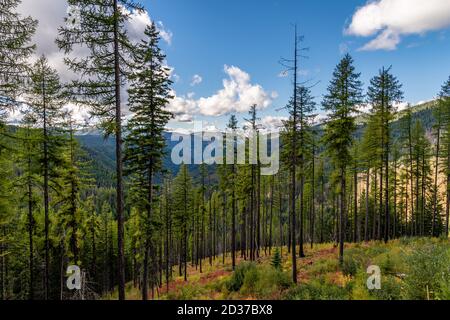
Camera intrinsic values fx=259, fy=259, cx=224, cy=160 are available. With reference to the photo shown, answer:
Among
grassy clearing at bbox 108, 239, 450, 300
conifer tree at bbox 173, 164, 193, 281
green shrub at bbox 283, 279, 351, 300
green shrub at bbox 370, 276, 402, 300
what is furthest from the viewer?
conifer tree at bbox 173, 164, 193, 281

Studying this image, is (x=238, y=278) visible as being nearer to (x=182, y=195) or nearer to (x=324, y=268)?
(x=324, y=268)

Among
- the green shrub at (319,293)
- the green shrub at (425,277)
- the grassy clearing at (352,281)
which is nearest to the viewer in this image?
the green shrub at (425,277)

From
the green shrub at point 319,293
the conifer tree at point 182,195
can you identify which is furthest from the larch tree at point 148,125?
the conifer tree at point 182,195

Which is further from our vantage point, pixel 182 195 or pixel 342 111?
pixel 182 195

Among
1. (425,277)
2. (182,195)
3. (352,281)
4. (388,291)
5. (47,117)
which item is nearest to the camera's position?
(425,277)

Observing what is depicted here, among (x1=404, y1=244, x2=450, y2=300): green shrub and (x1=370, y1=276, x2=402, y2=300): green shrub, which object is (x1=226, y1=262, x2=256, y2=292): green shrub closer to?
(x1=370, y1=276, x2=402, y2=300): green shrub

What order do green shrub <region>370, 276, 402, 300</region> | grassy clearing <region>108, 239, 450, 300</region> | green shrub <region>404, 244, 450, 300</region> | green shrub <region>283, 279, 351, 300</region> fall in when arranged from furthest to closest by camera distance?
green shrub <region>283, 279, 351, 300</region> < green shrub <region>370, 276, 402, 300</region> < grassy clearing <region>108, 239, 450, 300</region> < green shrub <region>404, 244, 450, 300</region>

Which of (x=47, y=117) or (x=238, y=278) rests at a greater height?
(x=47, y=117)

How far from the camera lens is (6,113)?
12.4m

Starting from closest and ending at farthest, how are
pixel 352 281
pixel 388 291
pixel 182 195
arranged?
pixel 388 291 → pixel 352 281 → pixel 182 195

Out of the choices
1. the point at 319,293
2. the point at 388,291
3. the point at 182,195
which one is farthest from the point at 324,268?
the point at 182,195

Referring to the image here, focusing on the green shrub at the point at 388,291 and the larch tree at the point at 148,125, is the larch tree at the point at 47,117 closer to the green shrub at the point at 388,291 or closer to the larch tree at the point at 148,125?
the larch tree at the point at 148,125

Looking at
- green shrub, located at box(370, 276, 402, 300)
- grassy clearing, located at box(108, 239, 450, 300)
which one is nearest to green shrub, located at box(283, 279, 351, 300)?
grassy clearing, located at box(108, 239, 450, 300)
